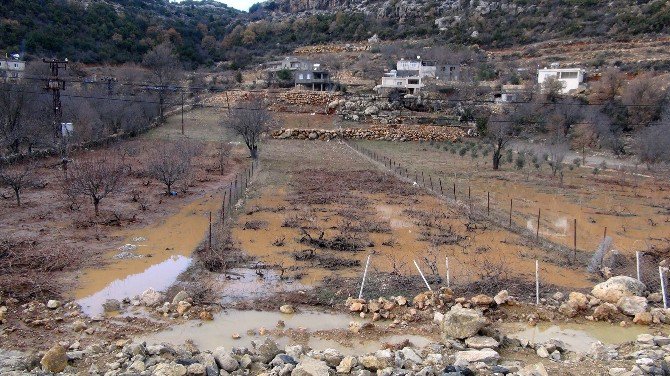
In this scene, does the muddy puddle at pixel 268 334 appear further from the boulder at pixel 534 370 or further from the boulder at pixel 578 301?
the boulder at pixel 578 301

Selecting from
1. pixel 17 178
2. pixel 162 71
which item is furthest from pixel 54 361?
pixel 162 71

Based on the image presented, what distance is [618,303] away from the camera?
1101 centimetres

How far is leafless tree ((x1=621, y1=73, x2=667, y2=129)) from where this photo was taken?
43531mm

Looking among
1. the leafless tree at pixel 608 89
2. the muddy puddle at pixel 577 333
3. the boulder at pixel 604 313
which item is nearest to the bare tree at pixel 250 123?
the muddy puddle at pixel 577 333

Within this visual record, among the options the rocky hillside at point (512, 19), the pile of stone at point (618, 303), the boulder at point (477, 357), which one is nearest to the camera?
the boulder at point (477, 357)

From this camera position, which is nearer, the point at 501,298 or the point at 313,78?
the point at 501,298

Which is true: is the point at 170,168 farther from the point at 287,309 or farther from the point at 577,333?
the point at 577,333

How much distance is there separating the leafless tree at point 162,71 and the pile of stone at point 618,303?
131 ft

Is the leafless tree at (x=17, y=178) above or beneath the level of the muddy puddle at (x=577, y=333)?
above

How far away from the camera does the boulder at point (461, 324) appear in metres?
9.40

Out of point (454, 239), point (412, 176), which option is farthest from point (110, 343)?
point (412, 176)

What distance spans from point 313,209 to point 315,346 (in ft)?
34.6

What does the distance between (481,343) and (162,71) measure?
53.0m

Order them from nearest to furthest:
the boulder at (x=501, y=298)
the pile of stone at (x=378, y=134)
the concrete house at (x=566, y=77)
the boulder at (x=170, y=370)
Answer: the boulder at (x=170, y=370), the boulder at (x=501, y=298), the pile of stone at (x=378, y=134), the concrete house at (x=566, y=77)
